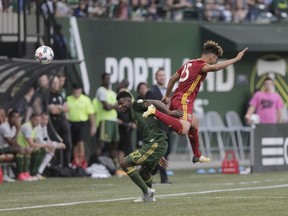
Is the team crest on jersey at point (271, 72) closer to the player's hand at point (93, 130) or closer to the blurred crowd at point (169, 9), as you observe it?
the blurred crowd at point (169, 9)

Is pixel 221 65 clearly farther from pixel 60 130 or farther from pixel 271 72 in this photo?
pixel 271 72

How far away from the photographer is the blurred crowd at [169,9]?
90.5ft

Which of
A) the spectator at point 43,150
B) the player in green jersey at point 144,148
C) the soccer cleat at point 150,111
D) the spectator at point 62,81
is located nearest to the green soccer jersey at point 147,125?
the player in green jersey at point 144,148

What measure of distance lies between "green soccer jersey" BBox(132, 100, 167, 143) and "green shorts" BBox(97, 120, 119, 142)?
9.14 metres

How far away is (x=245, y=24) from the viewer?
31938 millimetres

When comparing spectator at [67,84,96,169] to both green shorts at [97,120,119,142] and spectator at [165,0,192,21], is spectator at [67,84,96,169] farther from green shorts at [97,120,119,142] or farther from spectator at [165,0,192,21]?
spectator at [165,0,192,21]

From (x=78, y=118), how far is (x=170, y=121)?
29.7 feet

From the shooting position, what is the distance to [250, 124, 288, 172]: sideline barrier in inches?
961

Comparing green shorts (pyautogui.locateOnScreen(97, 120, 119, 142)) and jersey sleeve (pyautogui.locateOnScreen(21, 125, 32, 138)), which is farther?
green shorts (pyautogui.locateOnScreen(97, 120, 119, 142))

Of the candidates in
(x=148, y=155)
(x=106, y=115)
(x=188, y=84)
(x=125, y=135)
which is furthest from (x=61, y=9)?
(x=148, y=155)

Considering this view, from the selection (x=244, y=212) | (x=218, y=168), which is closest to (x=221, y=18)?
(x=218, y=168)

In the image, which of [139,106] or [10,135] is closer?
[139,106]

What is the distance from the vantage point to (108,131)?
81.6 feet

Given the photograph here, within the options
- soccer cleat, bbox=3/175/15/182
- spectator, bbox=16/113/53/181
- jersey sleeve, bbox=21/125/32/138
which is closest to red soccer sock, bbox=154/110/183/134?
soccer cleat, bbox=3/175/15/182
